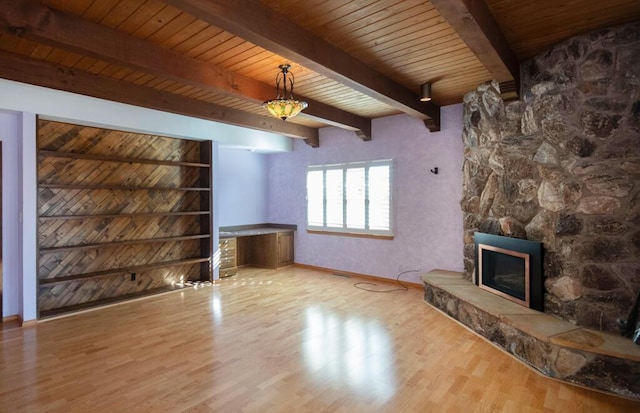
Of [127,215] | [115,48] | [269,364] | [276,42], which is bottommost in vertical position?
[269,364]

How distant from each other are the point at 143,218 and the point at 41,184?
1420 mm

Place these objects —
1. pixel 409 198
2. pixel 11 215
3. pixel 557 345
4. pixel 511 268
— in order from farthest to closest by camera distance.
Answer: pixel 409 198, pixel 11 215, pixel 511 268, pixel 557 345

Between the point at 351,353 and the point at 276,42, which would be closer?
the point at 276,42

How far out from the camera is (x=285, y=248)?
283 inches

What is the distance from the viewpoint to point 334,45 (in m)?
3.05

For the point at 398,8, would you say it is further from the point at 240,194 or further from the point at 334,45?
the point at 240,194

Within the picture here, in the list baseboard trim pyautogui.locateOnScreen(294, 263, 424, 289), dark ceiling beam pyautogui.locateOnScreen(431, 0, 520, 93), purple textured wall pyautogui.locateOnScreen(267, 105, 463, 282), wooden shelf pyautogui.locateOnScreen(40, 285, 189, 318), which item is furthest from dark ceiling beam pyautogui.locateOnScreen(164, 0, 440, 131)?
wooden shelf pyautogui.locateOnScreen(40, 285, 189, 318)

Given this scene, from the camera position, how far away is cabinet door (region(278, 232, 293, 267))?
7.07m

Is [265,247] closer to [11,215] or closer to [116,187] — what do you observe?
[116,187]

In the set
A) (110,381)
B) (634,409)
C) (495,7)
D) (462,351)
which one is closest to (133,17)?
(495,7)

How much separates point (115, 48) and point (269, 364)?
9.65ft

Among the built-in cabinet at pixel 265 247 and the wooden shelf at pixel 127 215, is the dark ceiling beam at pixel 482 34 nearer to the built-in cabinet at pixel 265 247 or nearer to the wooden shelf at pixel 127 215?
the wooden shelf at pixel 127 215

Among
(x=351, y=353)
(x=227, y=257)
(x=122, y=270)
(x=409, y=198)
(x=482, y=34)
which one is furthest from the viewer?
(x=227, y=257)

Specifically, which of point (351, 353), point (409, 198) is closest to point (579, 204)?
point (351, 353)
